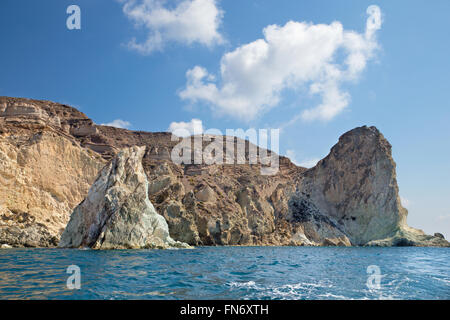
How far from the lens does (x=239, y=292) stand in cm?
1116

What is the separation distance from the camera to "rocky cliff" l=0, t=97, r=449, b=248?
48000 millimetres

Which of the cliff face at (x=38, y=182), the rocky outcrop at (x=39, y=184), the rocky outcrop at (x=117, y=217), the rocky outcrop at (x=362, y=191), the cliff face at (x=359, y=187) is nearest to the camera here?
the rocky outcrop at (x=117, y=217)

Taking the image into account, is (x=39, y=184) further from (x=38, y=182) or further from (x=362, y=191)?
(x=362, y=191)

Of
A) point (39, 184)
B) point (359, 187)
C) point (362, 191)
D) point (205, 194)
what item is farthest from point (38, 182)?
point (359, 187)

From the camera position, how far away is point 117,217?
A: 3428 cm

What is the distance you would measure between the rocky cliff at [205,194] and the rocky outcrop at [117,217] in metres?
0.25

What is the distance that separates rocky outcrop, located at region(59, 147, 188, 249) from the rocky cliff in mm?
254

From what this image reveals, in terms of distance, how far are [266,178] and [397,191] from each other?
1587 inches

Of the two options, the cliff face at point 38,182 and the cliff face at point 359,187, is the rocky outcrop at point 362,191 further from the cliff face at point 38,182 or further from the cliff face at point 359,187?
the cliff face at point 38,182

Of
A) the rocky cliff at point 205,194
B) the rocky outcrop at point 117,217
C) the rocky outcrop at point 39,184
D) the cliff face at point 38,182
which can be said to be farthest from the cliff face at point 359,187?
the cliff face at point 38,182

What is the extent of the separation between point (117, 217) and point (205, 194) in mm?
39731

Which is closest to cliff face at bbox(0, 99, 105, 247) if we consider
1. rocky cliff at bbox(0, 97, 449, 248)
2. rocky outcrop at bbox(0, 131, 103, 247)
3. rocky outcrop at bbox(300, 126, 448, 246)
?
rocky outcrop at bbox(0, 131, 103, 247)

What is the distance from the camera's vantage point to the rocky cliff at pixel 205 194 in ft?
157
